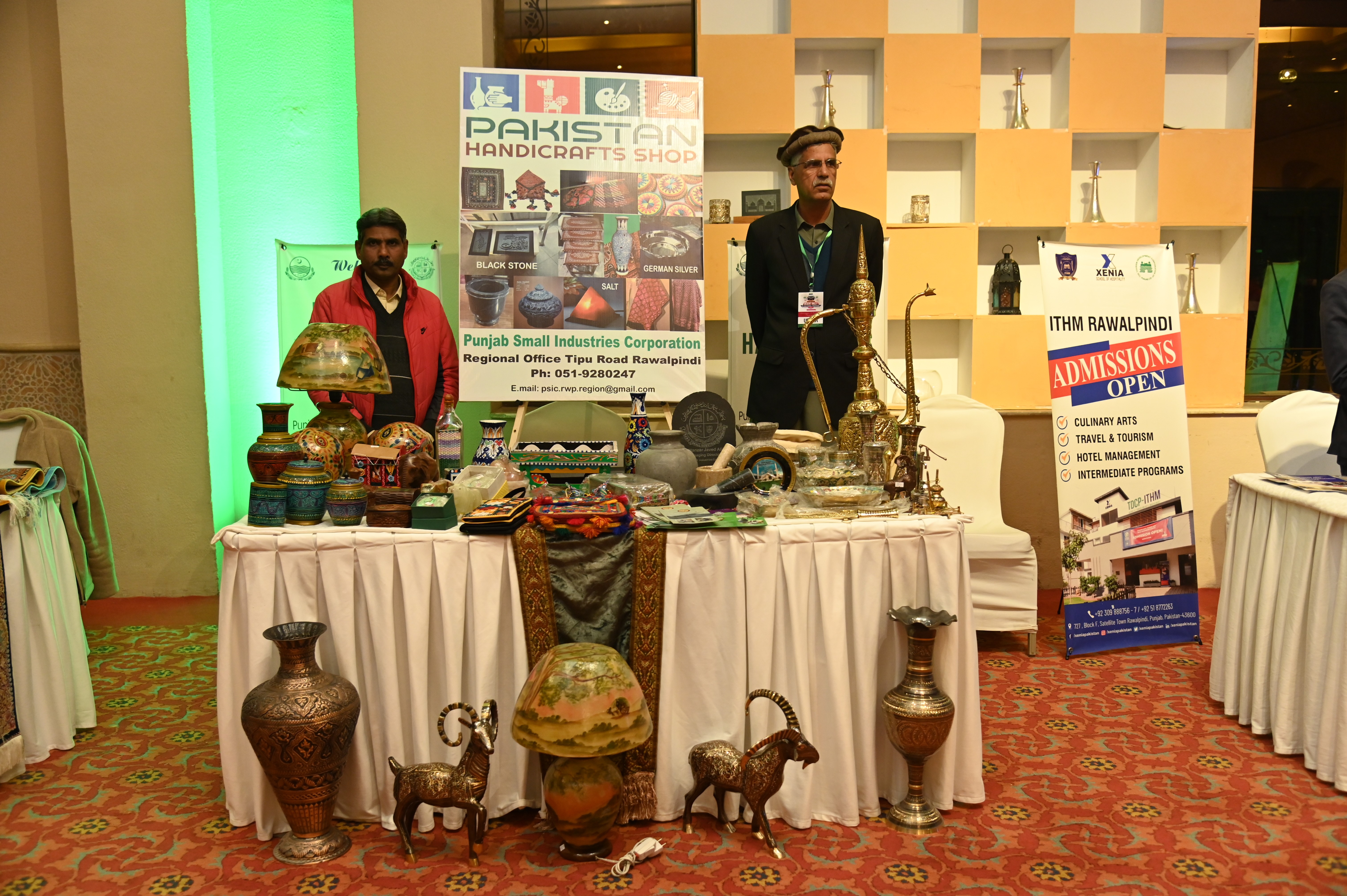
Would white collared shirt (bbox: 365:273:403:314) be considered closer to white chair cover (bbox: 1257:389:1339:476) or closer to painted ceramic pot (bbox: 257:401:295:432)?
painted ceramic pot (bbox: 257:401:295:432)

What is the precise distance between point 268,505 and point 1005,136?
4.53m

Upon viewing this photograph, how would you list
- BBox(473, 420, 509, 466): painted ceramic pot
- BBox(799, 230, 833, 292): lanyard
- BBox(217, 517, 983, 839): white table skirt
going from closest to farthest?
BBox(217, 517, 983, 839): white table skirt < BBox(473, 420, 509, 466): painted ceramic pot < BBox(799, 230, 833, 292): lanyard

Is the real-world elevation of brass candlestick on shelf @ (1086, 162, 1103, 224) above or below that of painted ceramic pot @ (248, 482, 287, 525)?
above

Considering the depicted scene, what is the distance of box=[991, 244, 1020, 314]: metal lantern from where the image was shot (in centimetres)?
527

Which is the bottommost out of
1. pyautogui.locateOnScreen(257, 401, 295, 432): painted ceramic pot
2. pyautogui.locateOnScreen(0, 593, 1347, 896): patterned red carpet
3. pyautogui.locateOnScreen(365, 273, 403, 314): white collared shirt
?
pyautogui.locateOnScreen(0, 593, 1347, 896): patterned red carpet

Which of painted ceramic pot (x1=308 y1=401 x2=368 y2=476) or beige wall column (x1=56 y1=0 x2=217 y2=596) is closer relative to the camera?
painted ceramic pot (x1=308 y1=401 x2=368 y2=476)

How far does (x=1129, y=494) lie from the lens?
154 inches

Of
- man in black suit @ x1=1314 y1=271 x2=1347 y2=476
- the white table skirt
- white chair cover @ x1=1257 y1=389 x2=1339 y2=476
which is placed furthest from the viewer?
white chair cover @ x1=1257 y1=389 x2=1339 y2=476


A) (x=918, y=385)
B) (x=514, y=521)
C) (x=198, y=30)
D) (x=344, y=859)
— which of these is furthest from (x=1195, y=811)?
(x=198, y=30)

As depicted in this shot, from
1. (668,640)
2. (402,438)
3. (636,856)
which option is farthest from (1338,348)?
(402,438)

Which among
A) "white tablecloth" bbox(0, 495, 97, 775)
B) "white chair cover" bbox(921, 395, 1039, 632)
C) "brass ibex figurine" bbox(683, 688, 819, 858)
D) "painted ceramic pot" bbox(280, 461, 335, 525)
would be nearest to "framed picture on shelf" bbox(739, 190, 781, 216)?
"white chair cover" bbox(921, 395, 1039, 632)

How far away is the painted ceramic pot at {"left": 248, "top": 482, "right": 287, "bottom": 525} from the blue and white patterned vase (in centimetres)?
99

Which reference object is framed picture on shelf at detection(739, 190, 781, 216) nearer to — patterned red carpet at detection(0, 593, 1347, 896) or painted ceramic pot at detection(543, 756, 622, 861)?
patterned red carpet at detection(0, 593, 1347, 896)

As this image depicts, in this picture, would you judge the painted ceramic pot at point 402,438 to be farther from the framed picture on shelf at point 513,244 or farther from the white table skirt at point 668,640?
the framed picture on shelf at point 513,244
